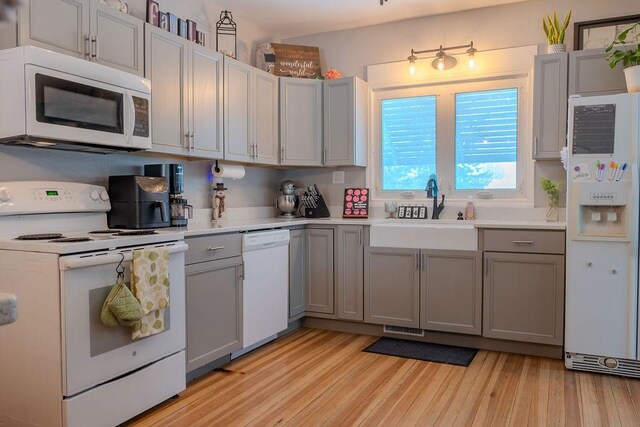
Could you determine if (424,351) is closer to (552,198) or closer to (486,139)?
(552,198)

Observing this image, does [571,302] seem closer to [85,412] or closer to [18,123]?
[85,412]

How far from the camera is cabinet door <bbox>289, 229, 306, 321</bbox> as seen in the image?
3.73 m

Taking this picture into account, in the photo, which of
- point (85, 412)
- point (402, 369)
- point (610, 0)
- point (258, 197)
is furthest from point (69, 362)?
point (610, 0)

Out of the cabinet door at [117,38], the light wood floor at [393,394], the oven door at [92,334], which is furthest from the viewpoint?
the cabinet door at [117,38]

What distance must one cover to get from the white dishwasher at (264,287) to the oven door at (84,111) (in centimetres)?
96

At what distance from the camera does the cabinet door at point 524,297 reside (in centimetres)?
315

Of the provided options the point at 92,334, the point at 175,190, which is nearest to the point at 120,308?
the point at 92,334

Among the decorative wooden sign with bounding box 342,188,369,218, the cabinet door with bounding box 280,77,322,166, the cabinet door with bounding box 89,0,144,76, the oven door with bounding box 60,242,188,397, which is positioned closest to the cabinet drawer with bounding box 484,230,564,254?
the decorative wooden sign with bounding box 342,188,369,218

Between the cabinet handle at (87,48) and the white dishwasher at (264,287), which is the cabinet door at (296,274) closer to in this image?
the white dishwasher at (264,287)

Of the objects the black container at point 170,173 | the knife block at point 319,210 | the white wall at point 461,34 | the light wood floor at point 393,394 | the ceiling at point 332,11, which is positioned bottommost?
the light wood floor at point 393,394

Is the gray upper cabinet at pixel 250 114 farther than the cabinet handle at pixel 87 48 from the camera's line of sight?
Yes

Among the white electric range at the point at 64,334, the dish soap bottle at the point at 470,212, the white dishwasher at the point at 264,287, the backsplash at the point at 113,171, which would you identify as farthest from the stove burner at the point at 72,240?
the dish soap bottle at the point at 470,212

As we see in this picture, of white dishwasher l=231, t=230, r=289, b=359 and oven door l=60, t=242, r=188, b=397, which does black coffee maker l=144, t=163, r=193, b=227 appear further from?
oven door l=60, t=242, r=188, b=397

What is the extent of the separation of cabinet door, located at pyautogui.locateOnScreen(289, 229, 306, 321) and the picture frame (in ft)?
8.11
